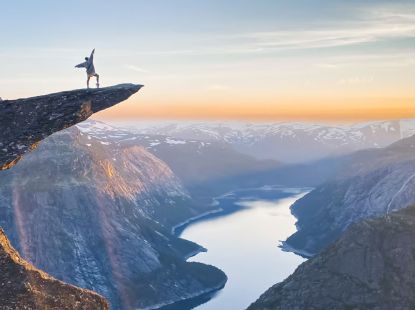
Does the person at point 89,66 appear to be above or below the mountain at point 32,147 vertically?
above

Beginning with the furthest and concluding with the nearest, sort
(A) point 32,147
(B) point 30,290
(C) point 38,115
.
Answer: (A) point 32,147 < (C) point 38,115 < (B) point 30,290

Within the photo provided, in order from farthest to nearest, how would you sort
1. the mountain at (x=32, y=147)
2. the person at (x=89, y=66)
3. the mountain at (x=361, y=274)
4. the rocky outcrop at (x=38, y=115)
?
the mountain at (x=361, y=274) < the person at (x=89, y=66) < the rocky outcrop at (x=38, y=115) < the mountain at (x=32, y=147)

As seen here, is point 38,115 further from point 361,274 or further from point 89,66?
point 361,274

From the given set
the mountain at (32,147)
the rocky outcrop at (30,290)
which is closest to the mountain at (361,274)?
the rocky outcrop at (30,290)

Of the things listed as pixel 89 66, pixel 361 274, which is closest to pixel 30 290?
pixel 89 66

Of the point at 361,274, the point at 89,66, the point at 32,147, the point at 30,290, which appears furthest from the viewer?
the point at 361,274

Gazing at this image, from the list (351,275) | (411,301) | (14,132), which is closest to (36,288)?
(14,132)

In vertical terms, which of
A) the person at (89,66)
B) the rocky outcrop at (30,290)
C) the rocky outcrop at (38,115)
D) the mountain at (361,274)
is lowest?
the mountain at (361,274)

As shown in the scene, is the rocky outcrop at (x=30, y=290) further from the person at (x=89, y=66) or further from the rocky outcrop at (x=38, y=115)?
the person at (x=89, y=66)
